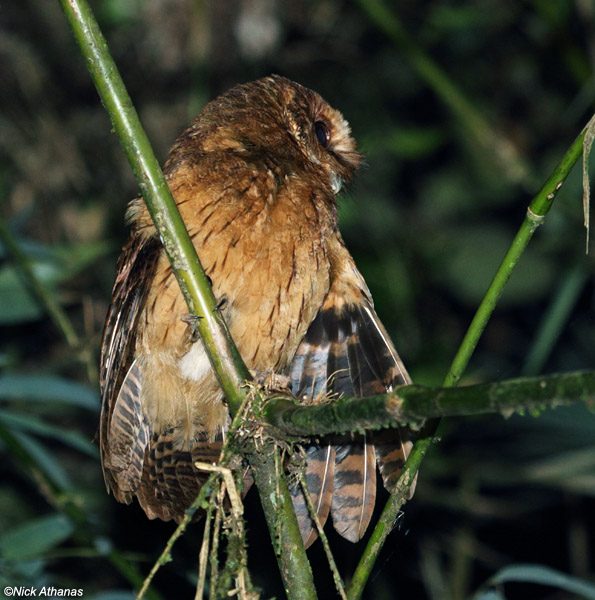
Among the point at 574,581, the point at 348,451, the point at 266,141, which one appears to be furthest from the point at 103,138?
the point at 574,581

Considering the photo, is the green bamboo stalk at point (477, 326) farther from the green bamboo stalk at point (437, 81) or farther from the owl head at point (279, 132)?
the green bamboo stalk at point (437, 81)

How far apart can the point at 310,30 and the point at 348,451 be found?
3.12 m

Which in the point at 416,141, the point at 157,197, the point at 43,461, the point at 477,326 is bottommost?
the point at 477,326

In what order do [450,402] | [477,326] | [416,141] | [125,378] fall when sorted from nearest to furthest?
[450,402] → [477,326] → [125,378] → [416,141]

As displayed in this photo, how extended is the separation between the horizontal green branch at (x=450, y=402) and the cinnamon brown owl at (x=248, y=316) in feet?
2.31

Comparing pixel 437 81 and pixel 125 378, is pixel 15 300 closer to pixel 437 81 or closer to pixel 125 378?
pixel 125 378

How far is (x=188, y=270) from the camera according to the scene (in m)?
1.20

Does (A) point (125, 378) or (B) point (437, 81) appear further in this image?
(B) point (437, 81)

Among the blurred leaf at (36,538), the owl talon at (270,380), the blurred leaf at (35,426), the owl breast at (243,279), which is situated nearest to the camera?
the owl talon at (270,380)

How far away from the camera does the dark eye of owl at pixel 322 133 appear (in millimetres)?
2172

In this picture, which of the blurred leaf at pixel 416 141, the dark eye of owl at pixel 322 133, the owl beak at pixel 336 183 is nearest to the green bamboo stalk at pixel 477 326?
the owl beak at pixel 336 183

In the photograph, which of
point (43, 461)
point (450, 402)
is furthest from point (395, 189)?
point (450, 402)

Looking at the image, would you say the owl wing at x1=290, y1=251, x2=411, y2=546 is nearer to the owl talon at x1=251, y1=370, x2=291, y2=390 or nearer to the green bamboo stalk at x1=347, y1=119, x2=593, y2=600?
the owl talon at x1=251, y1=370, x2=291, y2=390

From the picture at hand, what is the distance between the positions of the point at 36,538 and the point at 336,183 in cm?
127
